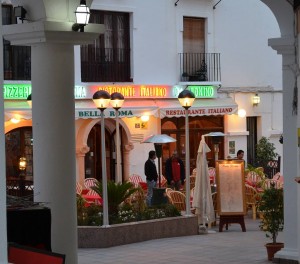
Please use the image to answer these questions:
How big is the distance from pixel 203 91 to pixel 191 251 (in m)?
14.7

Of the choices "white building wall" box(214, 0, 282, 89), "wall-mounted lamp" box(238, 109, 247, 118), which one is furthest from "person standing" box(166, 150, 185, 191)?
"white building wall" box(214, 0, 282, 89)

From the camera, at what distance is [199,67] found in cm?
3147

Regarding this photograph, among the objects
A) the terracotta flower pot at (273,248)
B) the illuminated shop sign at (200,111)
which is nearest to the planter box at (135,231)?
the terracotta flower pot at (273,248)

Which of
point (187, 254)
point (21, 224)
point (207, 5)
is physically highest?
point (207, 5)

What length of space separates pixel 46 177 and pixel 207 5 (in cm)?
2037

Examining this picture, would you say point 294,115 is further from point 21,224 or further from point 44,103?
point 21,224

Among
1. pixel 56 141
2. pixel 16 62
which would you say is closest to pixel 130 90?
pixel 16 62

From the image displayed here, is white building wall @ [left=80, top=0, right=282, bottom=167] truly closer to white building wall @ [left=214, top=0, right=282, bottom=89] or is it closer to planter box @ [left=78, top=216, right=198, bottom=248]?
white building wall @ [left=214, top=0, right=282, bottom=89]

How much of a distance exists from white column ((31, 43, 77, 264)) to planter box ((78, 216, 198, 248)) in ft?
16.3

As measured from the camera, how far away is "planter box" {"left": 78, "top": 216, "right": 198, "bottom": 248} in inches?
688

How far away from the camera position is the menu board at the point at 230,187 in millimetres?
19516

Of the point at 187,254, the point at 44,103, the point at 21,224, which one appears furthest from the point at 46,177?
the point at 187,254

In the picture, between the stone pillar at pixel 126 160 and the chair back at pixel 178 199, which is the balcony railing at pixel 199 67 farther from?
the chair back at pixel 178 199

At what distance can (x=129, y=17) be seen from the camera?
98.5 feet
